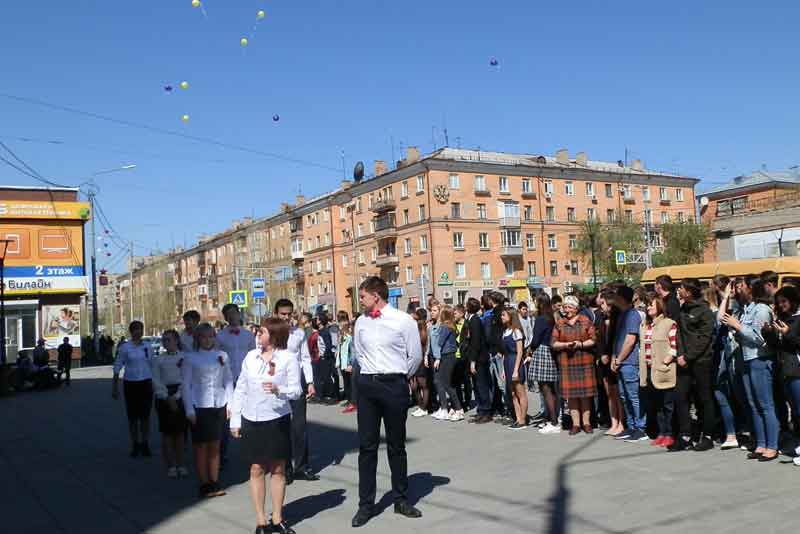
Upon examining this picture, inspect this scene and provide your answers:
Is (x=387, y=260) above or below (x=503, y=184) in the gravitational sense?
below

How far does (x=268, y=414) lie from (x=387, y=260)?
6281cm

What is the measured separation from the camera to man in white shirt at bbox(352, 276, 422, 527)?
6789 millimetres

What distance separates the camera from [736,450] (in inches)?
339

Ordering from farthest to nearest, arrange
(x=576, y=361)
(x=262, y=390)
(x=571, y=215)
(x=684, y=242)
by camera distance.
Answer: (x=571, y=215) < (x=684, y=242) < (x=576, y=361) < (x=262, y=390)

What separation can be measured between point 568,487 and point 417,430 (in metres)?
4.90

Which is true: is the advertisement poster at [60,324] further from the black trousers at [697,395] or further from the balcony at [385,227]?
the black trousers at [697,395]

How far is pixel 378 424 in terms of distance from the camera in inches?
270

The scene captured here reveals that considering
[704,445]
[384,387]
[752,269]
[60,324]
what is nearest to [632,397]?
[704,445]

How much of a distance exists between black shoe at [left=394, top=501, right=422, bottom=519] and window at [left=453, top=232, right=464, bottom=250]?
58.0m

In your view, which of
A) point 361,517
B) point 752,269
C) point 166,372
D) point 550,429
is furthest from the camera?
point 752,269

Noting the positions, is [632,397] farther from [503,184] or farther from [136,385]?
[503,184]

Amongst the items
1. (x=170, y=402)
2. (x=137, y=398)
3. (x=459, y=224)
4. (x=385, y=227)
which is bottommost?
(x=137, y=398)

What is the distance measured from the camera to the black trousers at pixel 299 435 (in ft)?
28.7

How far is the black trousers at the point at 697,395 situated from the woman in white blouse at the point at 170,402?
6.07m
